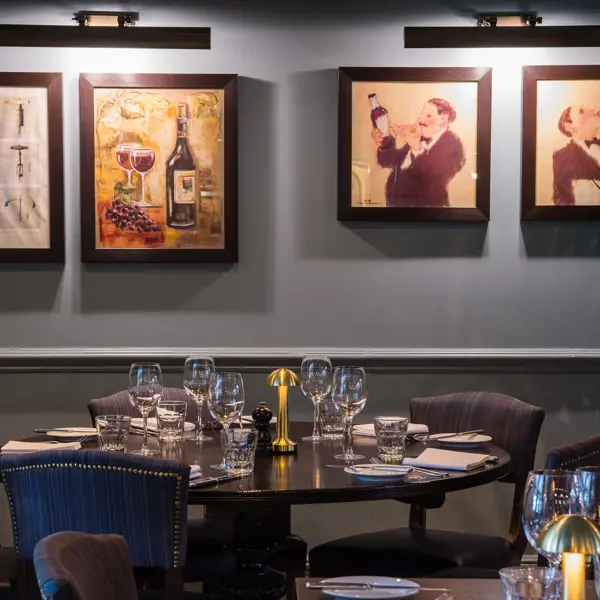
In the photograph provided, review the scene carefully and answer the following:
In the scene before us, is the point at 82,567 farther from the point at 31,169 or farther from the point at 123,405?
the point at 31,169

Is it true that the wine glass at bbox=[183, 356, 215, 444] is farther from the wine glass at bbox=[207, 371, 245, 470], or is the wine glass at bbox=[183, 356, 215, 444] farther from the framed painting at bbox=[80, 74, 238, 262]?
the framed painting at bbox=[80, 74, 238, 262]

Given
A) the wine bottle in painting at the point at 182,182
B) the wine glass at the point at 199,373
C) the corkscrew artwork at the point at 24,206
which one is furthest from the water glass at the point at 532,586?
the corkscrew artwork at the point at 24,206

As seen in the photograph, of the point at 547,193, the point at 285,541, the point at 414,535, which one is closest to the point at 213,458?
the point at 285,541

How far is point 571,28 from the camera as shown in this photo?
4.21 metres

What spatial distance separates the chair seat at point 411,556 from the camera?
298 cm

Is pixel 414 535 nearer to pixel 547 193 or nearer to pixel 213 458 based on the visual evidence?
pixel 213 458

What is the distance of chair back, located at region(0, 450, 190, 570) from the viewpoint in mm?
2266

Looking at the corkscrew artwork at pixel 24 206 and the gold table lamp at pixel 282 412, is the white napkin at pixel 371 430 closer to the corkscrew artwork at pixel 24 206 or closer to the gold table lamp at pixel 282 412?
the gold table lamp at pixel 282 412

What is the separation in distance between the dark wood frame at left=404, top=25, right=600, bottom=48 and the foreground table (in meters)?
2.90

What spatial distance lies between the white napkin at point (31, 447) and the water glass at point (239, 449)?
1.50ft

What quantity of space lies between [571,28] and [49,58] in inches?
88.5

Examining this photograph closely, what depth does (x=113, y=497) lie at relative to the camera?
2.29 m

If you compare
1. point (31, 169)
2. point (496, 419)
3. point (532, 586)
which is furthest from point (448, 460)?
point (31, 169)

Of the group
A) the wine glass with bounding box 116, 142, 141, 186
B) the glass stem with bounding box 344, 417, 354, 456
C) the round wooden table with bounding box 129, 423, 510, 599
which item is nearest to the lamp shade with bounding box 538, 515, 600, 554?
the round wooden table with bounding box 129, 423, 510, 599
